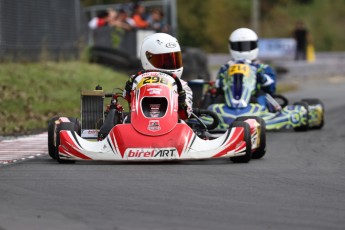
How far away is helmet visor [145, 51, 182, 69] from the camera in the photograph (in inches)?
479

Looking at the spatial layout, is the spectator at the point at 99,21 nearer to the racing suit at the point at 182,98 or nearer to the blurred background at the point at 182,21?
the blurred background at the point at 182,21

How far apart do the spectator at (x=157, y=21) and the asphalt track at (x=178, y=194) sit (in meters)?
16.6

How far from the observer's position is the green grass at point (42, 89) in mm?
17766

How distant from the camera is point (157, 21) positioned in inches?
1190

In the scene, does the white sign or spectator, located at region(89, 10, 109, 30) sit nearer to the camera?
spectator, located at region(89, 10, 109, 30)

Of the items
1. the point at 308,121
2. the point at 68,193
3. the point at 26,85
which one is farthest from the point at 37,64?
the point at 68,193

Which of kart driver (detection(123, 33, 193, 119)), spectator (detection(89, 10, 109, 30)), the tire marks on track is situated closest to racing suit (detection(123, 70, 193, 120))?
kart driver (detection(123, 33, 193, 119))

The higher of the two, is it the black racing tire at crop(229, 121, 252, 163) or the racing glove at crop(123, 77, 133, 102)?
the racing glove at crop(123, 77, 133, 102)

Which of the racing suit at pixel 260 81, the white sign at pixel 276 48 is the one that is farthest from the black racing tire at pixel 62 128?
the white sign at pixel 276 48

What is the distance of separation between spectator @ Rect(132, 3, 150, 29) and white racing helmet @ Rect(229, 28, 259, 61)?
1266cm

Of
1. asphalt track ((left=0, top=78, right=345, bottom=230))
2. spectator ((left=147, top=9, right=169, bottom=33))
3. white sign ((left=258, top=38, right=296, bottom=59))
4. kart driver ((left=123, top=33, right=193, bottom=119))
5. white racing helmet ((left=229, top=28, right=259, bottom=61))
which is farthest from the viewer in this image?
white sign ((left=258, top=38, right=296, bottom=59))

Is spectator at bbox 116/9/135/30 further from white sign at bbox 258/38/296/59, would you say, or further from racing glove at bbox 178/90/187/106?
white sign at bbox 258/38/296/59

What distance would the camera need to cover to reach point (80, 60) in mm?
25469

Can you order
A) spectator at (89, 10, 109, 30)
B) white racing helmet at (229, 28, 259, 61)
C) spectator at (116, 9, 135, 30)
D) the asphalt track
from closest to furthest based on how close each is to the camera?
the asphalt track → white racing helmet at (229, 28, 259, 61) → spectator at (89, 10, 109, 30) → spectator at (116, 9, 135, 30)
